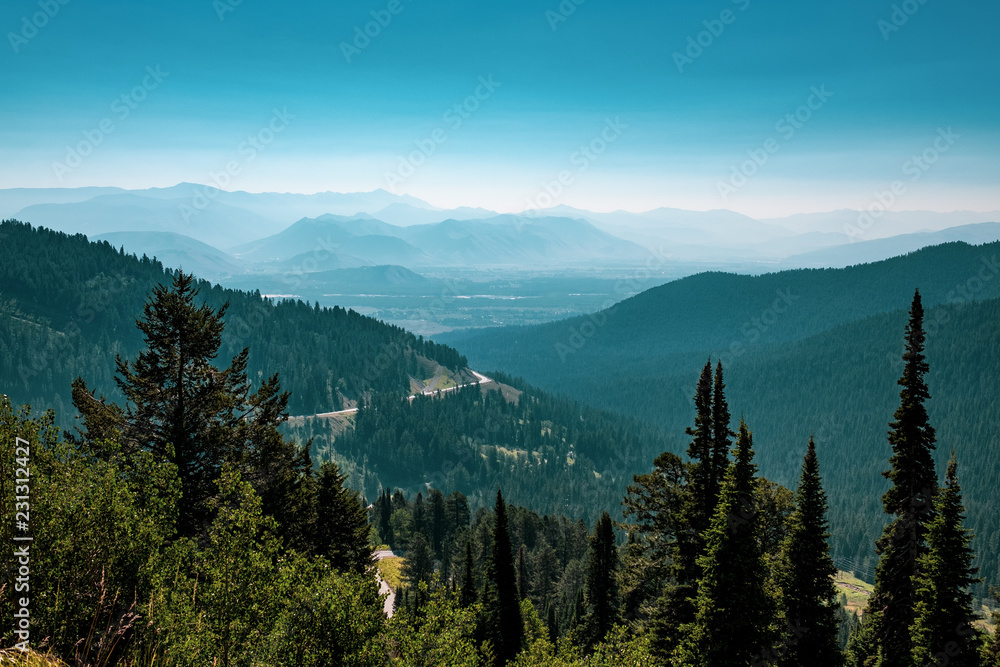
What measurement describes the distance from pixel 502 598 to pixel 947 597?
25493 millimetres

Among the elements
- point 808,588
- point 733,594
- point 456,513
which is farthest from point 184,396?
point 456,513

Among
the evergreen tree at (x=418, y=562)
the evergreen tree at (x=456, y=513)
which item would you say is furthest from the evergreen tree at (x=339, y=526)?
the evergreen tree at (x=456, y=513)

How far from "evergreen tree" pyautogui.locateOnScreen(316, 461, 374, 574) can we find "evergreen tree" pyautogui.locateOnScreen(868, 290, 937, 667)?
2836cm

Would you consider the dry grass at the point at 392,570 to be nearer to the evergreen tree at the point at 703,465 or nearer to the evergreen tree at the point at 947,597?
the evergreen tree at the point at 703,465

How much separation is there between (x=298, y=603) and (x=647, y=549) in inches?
768

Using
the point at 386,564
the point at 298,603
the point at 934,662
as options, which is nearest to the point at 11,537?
the point at 298,603

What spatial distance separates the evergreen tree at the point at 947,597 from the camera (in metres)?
29.9

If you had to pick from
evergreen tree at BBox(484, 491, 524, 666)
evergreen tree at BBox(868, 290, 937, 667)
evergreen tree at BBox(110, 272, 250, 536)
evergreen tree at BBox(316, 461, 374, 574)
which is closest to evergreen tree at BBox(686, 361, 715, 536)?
evergreen tree at BBox(868, 290, 937, 667)

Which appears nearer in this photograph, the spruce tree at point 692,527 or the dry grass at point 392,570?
the spruce tree at point 692,527

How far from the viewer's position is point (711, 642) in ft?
95.1

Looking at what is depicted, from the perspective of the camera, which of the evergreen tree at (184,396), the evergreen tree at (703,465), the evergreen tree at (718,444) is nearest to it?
the evergreen tree at (184,396)

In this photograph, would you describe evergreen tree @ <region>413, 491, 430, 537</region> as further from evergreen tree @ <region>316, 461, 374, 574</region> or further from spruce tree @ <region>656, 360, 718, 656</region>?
spruce tree @ <region>656, 360, 718, 656</region>

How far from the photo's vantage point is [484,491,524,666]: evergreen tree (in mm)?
44000

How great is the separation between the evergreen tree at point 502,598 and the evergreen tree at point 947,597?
76.4ft
